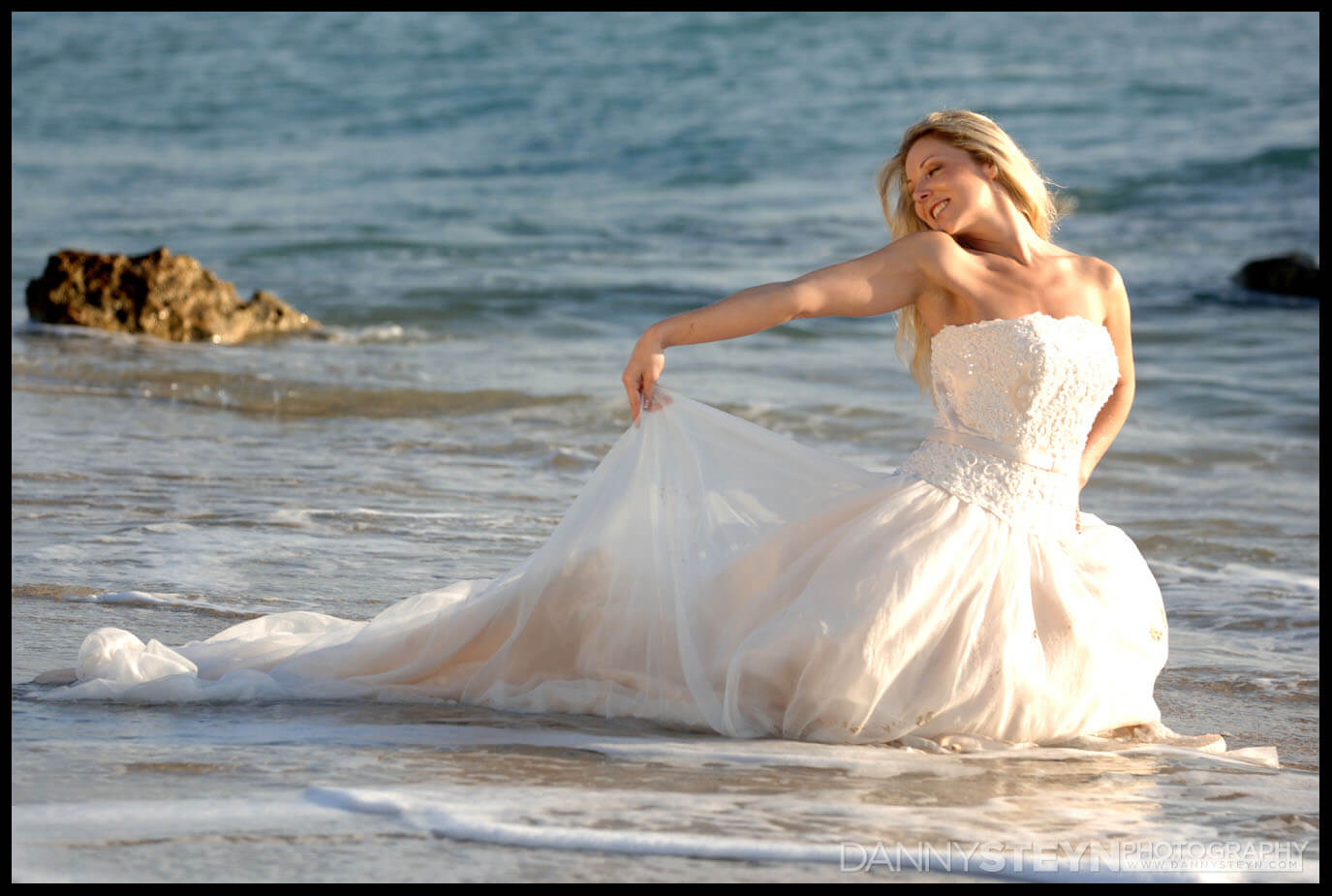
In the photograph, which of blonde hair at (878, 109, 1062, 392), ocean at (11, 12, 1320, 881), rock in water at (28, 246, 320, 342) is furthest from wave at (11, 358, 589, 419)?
blonde hair at (878, 109, 1062, 392)

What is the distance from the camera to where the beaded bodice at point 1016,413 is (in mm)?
3914

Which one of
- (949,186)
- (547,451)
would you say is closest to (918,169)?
(949,186)

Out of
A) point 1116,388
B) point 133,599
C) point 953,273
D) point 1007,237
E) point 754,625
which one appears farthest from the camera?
point 133,599

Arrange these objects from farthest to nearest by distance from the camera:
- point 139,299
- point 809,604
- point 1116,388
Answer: point 139,299, point 1116,388, point 809,604

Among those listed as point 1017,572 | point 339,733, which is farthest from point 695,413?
point 339,733

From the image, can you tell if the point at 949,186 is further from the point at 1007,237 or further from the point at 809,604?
the point at 809,604

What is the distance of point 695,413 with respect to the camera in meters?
4.09

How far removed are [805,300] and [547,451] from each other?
4.15 metres

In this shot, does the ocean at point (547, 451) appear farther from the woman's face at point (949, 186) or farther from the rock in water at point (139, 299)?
the woman's face at point (949, 186)

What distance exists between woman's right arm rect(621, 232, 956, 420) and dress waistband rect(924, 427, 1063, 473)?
0.38 metres

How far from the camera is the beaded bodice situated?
3.91m

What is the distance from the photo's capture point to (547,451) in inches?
310

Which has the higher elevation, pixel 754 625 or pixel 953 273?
pixel 953 273
